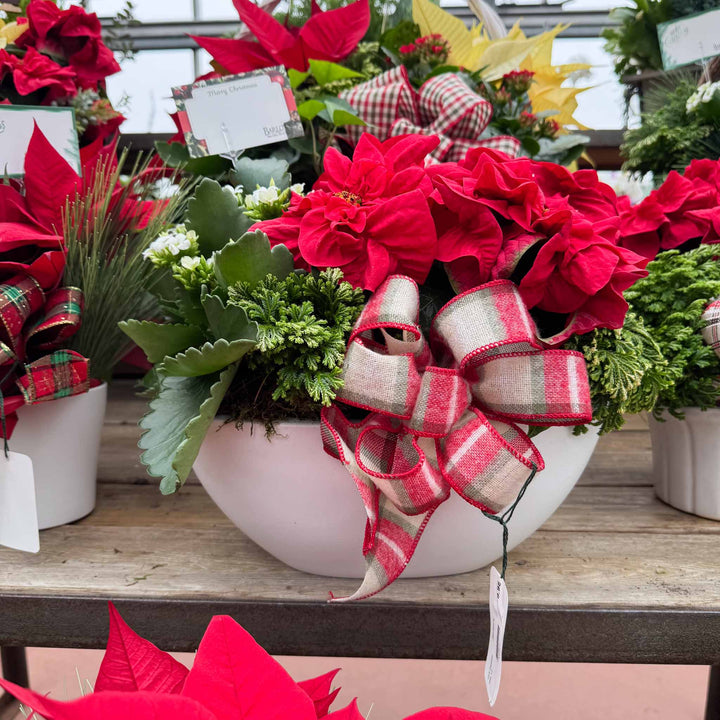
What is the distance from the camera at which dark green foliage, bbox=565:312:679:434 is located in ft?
1.36

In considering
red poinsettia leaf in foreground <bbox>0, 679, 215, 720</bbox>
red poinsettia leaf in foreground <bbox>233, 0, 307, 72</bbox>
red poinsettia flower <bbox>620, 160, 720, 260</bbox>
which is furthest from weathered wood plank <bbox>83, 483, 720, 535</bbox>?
red poinsettia leaf in foreground <bbox>233, 0, 307, 72</bbox>

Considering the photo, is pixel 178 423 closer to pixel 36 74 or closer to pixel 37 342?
pixel 37 342

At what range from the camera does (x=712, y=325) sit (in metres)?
0.51

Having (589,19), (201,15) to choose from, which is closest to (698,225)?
(589,19)

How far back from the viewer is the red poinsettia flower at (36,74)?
2.19ft

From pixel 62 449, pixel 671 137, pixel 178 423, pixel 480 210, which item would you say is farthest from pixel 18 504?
pixel 671 137

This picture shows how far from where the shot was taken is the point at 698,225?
1.88 ft

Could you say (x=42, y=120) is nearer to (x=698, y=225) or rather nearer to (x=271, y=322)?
(x=271, y=322)

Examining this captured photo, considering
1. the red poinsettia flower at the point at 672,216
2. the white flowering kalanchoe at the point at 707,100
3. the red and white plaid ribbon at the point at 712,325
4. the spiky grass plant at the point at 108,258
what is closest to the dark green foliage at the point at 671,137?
the white flowering kalanchoe at the point at 707,100

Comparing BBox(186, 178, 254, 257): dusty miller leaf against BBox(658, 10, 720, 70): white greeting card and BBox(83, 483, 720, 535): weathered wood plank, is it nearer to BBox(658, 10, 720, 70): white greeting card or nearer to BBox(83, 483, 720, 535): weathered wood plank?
BBox(83, 483, 720, 535): weathered wood plank

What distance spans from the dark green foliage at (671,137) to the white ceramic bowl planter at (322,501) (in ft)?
1.56

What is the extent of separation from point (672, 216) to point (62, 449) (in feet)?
1.86

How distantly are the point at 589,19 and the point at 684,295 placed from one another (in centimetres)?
113

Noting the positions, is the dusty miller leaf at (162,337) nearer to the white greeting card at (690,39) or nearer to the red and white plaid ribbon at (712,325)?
the red and white plaid ribbon at (712,325)
